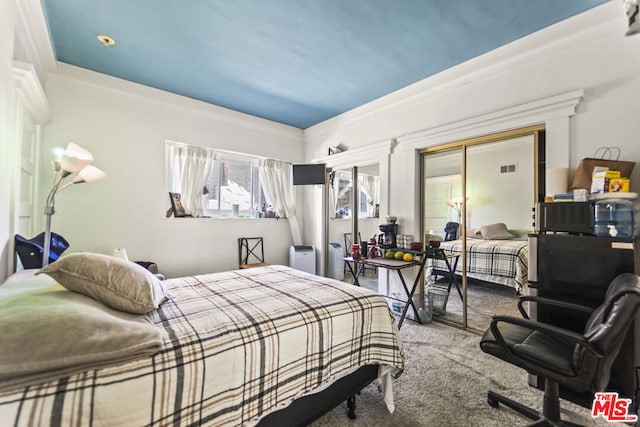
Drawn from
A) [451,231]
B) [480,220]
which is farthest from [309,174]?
[480,220]

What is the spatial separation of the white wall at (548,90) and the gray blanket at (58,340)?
2996mm

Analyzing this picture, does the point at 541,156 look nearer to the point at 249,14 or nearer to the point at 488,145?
the point at 488,145

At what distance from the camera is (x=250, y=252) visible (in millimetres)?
4285

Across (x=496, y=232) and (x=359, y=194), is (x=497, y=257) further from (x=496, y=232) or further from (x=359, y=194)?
(x=359, y=194)

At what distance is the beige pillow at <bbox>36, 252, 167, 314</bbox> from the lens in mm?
1174

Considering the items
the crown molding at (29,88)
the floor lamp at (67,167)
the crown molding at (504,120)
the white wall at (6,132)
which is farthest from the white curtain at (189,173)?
the crown molding at (504,120)

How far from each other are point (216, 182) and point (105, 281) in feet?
10.2

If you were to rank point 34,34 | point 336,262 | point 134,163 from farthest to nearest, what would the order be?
1. point 336,262
2. point 134,163
3. point 34,34

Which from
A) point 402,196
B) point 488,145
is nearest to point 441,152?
point 488,145

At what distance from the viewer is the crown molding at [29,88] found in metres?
1.84

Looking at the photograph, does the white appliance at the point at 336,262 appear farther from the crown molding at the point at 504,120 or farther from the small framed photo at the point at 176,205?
the small framed photo at the point at 176,205

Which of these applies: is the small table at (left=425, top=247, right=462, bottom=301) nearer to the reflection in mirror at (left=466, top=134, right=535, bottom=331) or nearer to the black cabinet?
the reflection in mirror at (left=466, top=134, right=535, bottom=331)

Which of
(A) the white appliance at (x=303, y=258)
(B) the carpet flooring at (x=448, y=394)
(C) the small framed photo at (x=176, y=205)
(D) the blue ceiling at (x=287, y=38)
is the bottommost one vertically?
(B) the carpet flooring at (x=448, y=394)

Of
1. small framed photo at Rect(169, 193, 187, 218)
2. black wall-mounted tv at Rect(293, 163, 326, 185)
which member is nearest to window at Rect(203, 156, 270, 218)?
small framed photo at Rect(169, 193, 187, 218)
